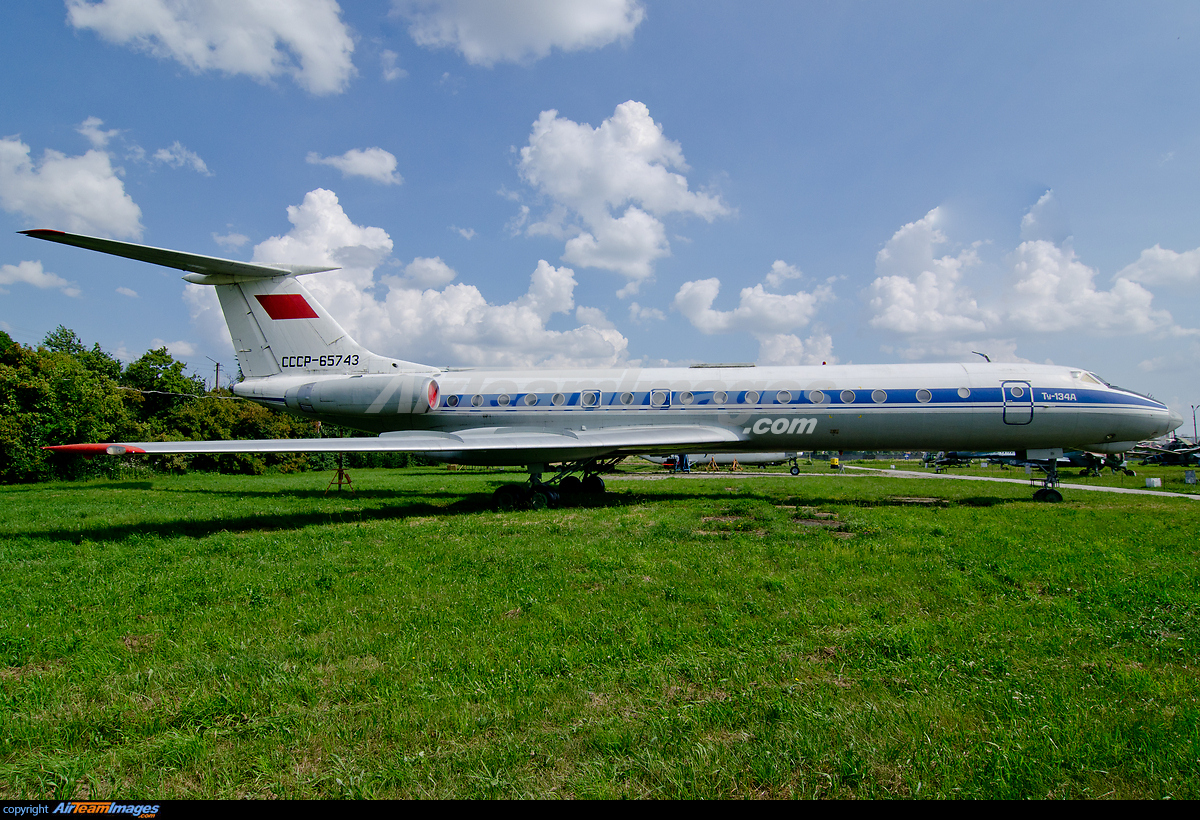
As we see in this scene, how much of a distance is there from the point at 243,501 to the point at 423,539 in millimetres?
9683

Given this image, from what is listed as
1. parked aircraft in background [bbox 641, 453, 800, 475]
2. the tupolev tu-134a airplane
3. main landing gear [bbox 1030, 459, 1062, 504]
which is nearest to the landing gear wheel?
the tupolev tu-134a airplane

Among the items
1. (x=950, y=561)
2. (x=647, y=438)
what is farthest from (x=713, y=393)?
(x=950, y=561)

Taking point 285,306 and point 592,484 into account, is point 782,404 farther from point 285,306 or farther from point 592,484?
point 285,306

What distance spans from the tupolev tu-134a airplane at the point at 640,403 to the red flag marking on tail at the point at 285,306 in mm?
32

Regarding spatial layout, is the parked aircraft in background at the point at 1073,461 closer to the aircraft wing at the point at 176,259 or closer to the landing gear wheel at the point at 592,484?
the landing gear wheel at the point at 592,484

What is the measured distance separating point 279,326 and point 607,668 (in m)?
14.1

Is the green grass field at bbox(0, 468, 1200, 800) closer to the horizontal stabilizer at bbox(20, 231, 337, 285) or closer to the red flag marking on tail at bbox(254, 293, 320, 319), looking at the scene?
the horizontal stabilizer at bbox(20, 231, 337, 285)

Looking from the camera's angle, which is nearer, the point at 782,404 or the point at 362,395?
the point at 782,404

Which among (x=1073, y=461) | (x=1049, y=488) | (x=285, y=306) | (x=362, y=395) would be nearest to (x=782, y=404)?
(x=1049, y=488)

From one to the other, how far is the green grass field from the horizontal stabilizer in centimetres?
496

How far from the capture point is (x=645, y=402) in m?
14.0

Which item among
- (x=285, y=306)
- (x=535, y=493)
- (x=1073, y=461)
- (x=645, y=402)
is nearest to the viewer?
(x=535, y=493)

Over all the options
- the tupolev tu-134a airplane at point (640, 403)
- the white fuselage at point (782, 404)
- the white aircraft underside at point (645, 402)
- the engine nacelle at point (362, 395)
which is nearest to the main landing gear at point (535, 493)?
the tupolev tu-134a airplane at point (640, 403)
